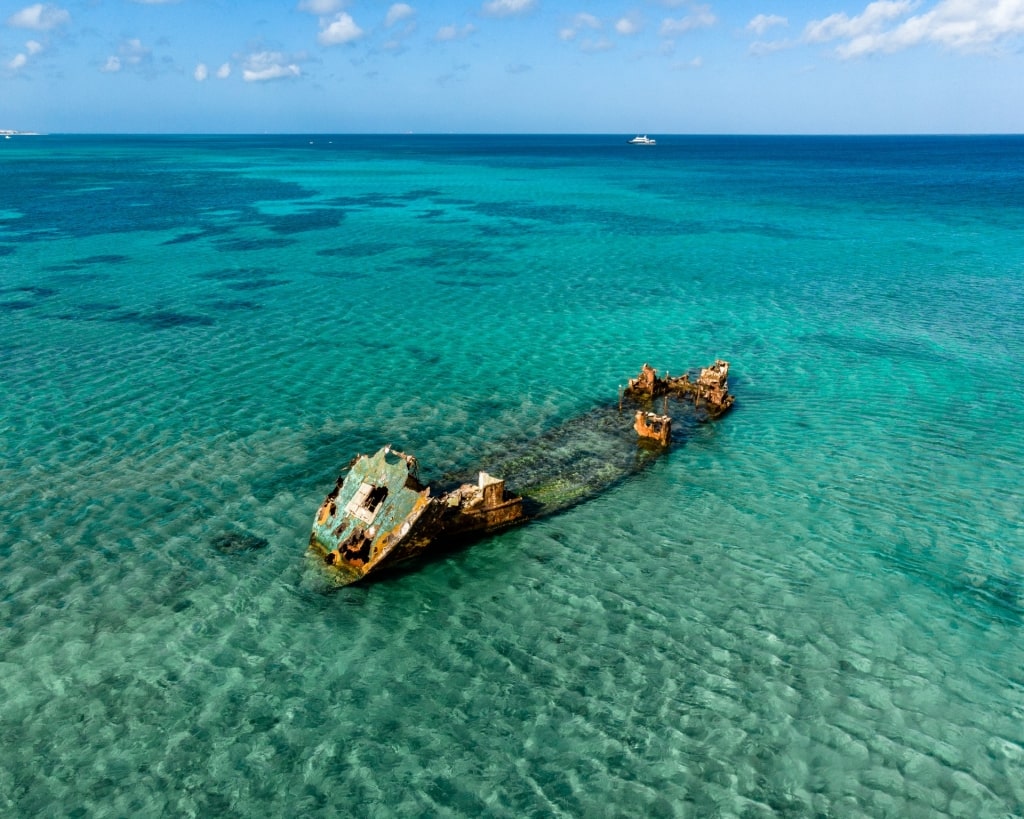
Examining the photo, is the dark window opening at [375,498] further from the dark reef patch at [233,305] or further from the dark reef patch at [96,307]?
the dark reef patch at [96,307]

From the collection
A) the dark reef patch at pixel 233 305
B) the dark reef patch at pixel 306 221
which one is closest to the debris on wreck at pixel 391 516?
the dark reef patch at pixel 233 305

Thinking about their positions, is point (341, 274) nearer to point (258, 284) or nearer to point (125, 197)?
point (258, 284)

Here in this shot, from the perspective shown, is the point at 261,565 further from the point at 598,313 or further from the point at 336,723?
the point at 598,313

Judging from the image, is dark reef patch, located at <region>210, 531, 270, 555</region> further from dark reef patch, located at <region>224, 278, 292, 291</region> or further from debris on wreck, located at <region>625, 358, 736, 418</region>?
dark reef patch, located at <region>224, 278, 292, 291</region>

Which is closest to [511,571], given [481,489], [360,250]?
[481,489]

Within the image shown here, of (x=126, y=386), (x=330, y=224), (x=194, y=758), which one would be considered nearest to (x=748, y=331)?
(x=126, y=386)

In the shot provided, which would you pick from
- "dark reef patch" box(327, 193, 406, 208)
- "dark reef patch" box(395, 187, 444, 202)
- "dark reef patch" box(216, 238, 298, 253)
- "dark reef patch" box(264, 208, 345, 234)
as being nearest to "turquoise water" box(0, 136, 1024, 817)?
"dark reef patch" box(216, 238, 298, 253)
